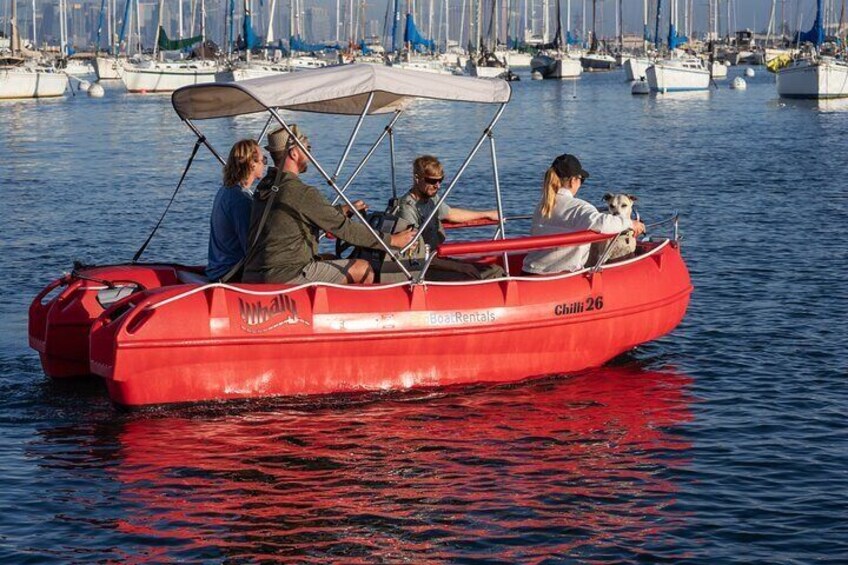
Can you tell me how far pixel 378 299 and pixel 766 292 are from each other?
21.8ft

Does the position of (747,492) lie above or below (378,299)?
below

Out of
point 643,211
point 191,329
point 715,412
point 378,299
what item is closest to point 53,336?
point 191,329

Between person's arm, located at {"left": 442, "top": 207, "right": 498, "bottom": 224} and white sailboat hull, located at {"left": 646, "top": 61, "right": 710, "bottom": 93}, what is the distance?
197ft

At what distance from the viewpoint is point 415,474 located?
9.16 meters

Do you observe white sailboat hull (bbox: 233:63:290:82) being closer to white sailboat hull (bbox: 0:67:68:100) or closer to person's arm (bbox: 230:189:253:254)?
white sailboat hull (bbox: 0:67:68:100)

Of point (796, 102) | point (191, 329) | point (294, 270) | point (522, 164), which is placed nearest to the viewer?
point (191, 329)

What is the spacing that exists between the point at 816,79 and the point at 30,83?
37579 mm

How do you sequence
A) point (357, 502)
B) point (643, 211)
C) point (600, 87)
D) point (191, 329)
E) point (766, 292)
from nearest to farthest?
point (357, 502), point (191, 329), point (766, 292), point (643, 211), point (600, 87)

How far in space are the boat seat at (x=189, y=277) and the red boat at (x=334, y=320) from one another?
21 mm

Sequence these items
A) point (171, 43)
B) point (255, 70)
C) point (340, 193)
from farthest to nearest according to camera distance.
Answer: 1. point (171, 43)
2. point (255, 70)
3. point (340, 193)

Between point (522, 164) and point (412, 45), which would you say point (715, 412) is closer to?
A: point (522, 164)

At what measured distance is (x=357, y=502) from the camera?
8.62 metres

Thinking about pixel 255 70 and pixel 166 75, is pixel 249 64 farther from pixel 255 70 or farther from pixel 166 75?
pixel 166 75

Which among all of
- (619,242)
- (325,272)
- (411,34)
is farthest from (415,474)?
(411,34)
